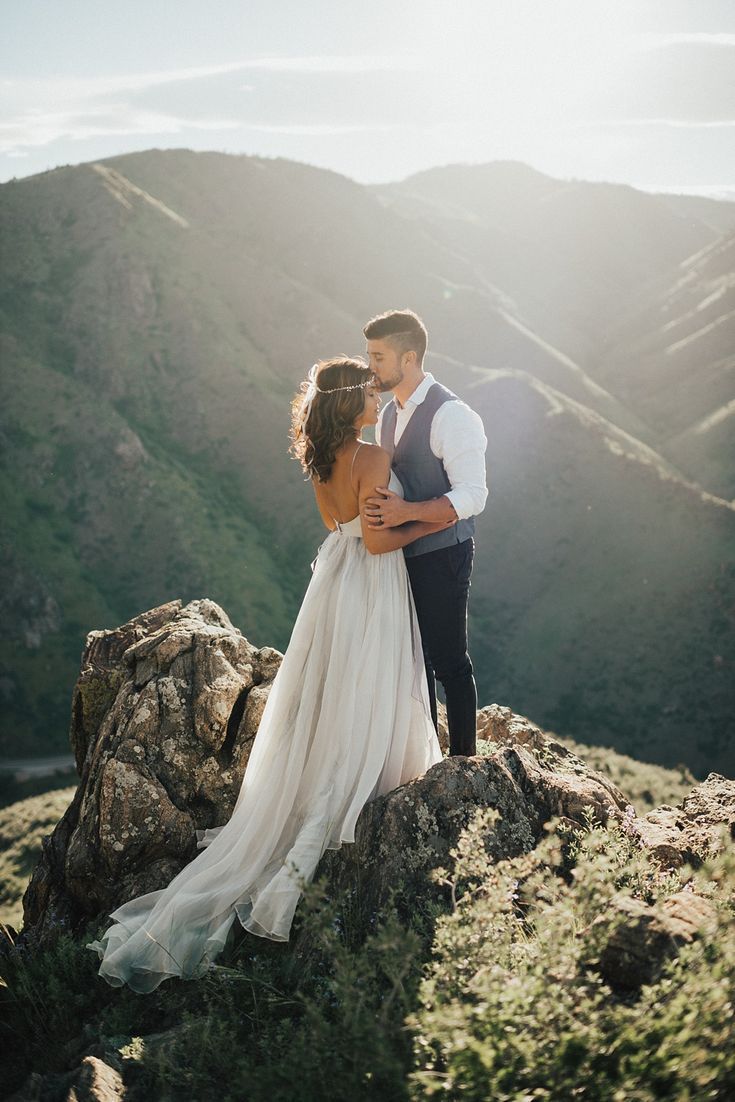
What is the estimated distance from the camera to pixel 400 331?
458 centimetres

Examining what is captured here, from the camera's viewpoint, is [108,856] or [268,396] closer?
[108,856]

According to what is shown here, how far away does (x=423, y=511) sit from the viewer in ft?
13.7

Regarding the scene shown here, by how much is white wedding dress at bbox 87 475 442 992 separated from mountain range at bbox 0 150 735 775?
26.6m

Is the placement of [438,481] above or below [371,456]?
below

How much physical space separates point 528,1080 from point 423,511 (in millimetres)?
2662

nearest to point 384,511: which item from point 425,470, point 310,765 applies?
point 425,470

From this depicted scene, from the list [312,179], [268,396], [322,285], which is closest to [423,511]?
[268,396]

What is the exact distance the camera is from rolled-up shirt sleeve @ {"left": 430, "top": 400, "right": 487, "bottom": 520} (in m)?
4.35

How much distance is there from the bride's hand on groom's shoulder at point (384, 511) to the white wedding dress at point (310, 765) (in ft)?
0.86

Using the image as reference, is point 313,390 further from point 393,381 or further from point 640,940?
point 640,940

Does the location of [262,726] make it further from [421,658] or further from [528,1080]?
[528,1080]

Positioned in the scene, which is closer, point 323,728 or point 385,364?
point 323,728

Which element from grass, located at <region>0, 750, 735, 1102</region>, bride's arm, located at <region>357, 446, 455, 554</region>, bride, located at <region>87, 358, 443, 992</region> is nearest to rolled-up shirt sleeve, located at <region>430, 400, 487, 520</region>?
bride, located at <region>87, 358, 443, 992</region>

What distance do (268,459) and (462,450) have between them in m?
37.3
